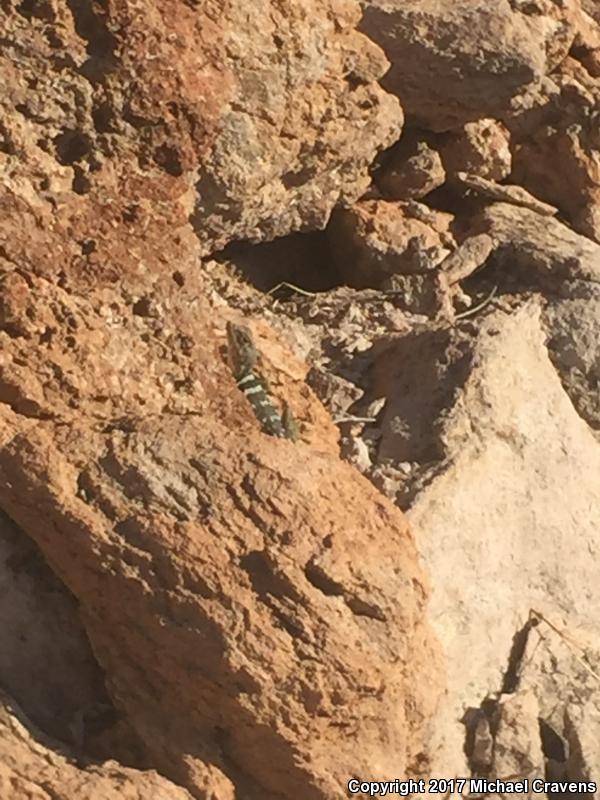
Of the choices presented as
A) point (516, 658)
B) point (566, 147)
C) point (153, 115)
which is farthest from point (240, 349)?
point (566, 147)

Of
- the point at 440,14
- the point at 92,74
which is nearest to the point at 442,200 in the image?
the point at 440,14

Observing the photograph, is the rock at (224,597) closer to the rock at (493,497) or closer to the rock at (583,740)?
the rock at (493,497)

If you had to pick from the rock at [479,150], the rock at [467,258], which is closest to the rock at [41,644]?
the rock at [467,258]

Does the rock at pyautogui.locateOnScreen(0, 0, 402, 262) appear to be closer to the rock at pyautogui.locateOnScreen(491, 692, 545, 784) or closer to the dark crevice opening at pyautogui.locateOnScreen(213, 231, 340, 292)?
the dark crevice opening at pyautogui.locateOnScreen(213, 231, 340, 292)

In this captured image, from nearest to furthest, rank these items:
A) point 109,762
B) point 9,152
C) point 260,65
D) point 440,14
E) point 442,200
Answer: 1. point 109,762
2. point 9,152
3. point 260,65
4. point 440,14
5. point 442,200

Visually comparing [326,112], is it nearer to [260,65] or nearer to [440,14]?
[260,65]

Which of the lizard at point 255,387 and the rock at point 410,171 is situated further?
the rock at point 410,171

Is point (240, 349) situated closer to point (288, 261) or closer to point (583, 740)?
point (288, 261)
